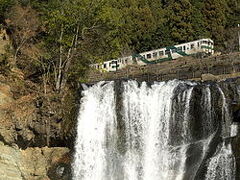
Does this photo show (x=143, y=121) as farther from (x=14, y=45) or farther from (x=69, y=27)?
(x=14, y=45)

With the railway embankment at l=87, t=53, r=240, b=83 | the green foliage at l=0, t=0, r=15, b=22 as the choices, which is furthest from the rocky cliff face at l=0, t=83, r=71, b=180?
the green foliage at l=0, t=0, r=15, b=22

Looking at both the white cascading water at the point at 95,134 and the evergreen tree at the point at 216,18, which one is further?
the evergreen tree at the point at 216,18

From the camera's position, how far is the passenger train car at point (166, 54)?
2007 inches

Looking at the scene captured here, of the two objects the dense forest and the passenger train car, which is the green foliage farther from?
the passenger train car

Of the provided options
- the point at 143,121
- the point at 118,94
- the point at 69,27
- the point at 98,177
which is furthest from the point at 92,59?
the point at 98,177

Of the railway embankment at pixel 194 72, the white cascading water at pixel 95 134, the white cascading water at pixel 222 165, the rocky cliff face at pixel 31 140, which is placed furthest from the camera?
the railway embankment at pixel 194 72

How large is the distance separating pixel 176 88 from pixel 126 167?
5438 mm

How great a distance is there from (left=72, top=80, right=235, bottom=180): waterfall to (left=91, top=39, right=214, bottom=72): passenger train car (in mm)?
23273

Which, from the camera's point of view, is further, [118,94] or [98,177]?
[118,94]

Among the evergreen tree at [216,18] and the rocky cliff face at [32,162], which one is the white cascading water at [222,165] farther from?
the evergreen tree at [216,18]

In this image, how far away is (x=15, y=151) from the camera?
25359 millimetres

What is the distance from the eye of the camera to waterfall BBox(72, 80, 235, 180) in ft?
74.0

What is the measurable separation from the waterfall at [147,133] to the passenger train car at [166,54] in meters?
23.3

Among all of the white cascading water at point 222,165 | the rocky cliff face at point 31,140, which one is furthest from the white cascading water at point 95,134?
the white cascading water at point 222,165
